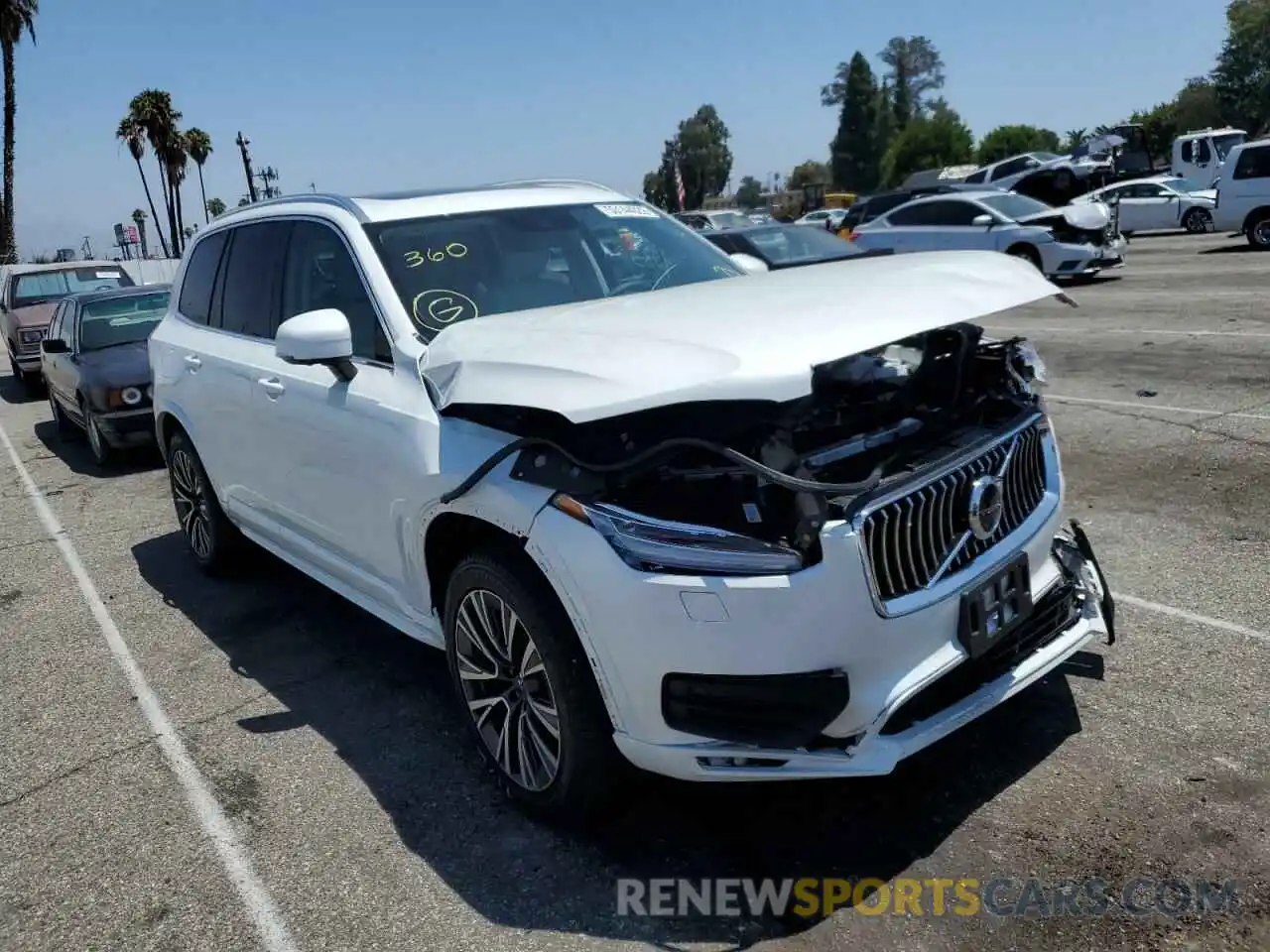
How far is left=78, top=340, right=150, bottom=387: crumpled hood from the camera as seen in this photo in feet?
31.7

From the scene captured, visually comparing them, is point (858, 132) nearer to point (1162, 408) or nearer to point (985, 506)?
point (1162, 408)

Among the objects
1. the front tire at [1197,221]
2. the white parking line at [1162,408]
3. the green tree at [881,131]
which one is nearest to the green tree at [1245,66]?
the green tree at [881,131]

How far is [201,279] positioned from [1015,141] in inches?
3802

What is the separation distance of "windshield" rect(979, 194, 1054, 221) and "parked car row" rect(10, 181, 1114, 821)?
51.3 feet

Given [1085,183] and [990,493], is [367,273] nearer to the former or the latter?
[990,493]

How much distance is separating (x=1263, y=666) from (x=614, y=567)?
8.80ft

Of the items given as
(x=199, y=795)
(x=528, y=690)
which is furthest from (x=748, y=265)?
(x=199, y=795)

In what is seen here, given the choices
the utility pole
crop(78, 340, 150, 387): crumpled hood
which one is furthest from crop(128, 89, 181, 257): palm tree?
crop(78, 340, 150, 387): crumpled hood

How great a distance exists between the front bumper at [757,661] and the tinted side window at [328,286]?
142 cm

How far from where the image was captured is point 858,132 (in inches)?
4154

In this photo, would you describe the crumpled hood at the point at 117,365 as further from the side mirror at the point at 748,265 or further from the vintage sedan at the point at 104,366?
the side mirror at the point at 748,265

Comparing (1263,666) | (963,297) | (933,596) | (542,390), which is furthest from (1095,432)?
(542,390)

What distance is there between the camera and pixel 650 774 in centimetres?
343

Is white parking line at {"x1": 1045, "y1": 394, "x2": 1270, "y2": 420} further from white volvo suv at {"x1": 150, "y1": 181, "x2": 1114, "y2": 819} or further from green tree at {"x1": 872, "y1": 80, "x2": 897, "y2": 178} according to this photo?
green tree at {"x1": 872, "y1": 80, "x2": 897, "y2": 178}
